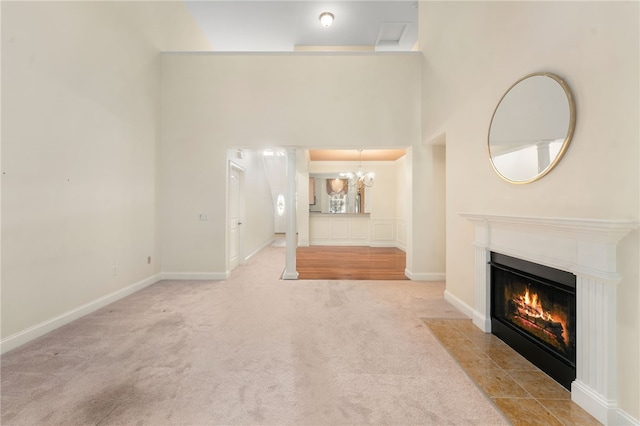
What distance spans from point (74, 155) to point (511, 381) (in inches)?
180

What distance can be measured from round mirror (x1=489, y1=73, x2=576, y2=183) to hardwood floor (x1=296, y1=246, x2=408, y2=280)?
2.89m

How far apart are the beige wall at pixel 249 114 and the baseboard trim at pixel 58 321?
1.01 metres

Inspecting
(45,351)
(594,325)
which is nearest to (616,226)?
(594,325)

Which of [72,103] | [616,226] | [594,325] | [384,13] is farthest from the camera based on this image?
[384,13]

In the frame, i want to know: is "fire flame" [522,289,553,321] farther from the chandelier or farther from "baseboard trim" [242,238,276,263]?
the chandelier

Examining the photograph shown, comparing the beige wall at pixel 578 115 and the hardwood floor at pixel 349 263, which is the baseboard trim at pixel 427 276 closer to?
the hardwood floor at pixel 349 263

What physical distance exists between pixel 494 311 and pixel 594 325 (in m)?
1.12

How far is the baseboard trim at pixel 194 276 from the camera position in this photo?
4508 mm

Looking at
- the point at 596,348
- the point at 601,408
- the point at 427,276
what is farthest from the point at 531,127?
the point at 427,276

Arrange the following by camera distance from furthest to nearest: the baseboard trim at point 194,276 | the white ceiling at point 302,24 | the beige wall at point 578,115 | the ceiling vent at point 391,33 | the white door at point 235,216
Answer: the ceiling vent at point 391,33
the white ceiling at point 302,24
the white door at point 235,216
the baseboard trim at point 194,276
the beige wall at point 578,115

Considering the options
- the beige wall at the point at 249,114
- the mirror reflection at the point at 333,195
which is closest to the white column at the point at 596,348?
the beige wall at the point at 249,114

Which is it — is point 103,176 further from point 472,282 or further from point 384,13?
point 384,13

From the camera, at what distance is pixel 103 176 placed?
128 inches

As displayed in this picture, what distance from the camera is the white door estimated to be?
5.30 metres
